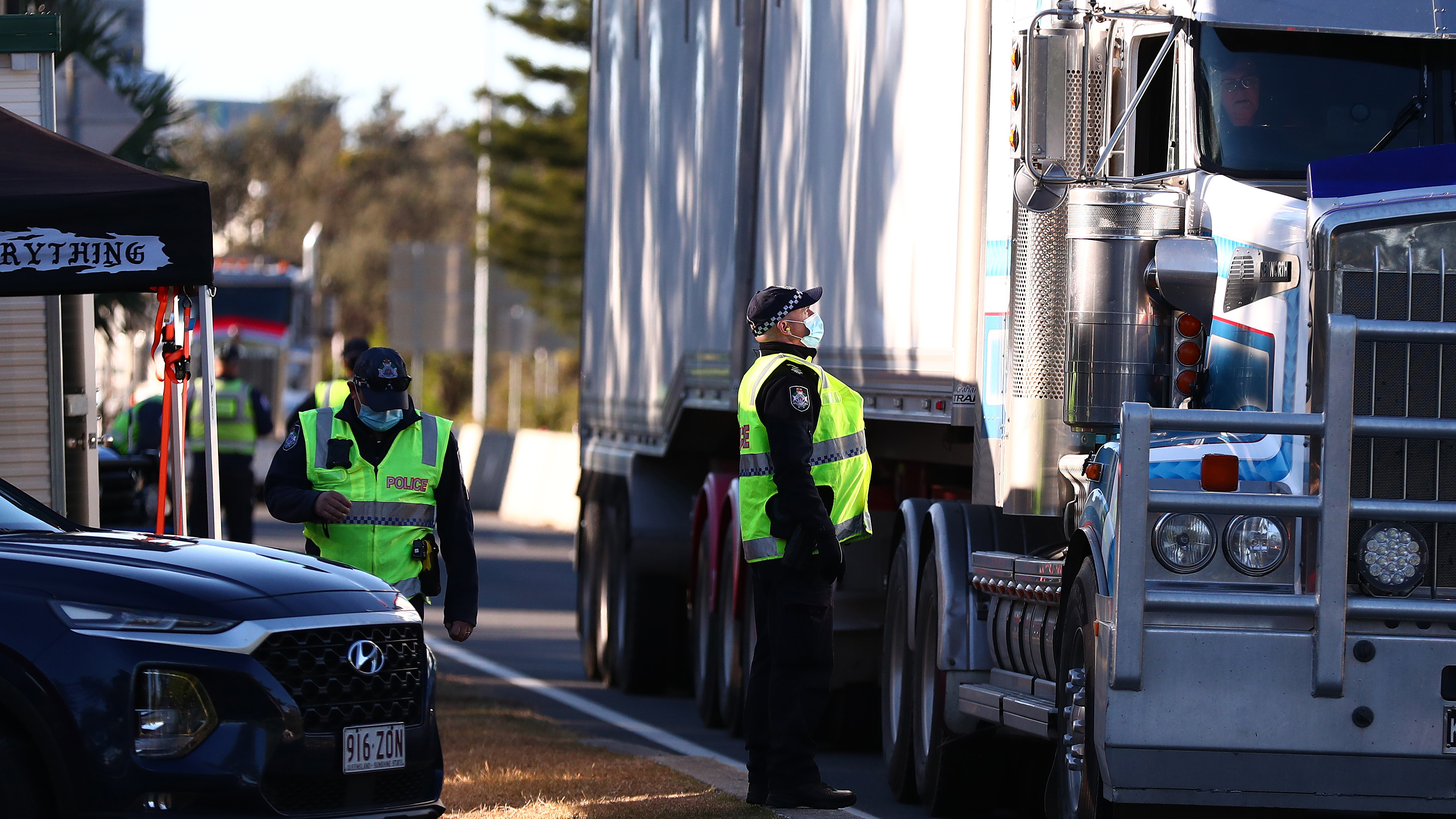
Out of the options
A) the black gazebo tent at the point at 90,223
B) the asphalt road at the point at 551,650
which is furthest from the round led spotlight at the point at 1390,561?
the black gazebo tent at the point at 90,223

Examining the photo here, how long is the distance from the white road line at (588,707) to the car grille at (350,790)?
2586 mm

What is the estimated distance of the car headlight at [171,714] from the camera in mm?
6461

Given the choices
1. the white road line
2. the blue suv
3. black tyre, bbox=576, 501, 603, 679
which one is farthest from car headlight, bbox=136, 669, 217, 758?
black tyre, bbox=576, 501, 603, 679

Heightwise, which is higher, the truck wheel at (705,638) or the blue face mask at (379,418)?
the blue face mask at (379,418)

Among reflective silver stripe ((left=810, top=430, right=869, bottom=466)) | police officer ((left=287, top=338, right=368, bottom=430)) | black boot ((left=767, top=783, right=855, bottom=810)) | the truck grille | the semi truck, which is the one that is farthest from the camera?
police officer ((left=287, top=338, right=368, bottom=430))

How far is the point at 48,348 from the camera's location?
37.8ft

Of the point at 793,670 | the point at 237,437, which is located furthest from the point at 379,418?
the point at 237,437

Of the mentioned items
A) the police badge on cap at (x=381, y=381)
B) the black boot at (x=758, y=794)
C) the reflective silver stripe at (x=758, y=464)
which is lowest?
the black boot at (x=758, y=794)

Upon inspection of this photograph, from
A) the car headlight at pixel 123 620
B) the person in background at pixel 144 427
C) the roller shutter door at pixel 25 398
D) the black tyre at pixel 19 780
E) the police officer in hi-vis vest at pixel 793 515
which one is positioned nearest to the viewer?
the black tyre at pixel 19 780

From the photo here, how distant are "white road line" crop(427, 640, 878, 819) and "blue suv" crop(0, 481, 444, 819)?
2946 millimetres

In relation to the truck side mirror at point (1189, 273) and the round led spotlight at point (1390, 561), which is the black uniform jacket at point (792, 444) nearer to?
the truck side mirror at point (1189, 273)

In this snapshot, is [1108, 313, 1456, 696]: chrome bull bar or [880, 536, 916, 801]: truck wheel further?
[880, 536, 916, 801]: truck wheel

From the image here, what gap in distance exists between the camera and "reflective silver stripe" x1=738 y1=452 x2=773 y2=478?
30.1ft

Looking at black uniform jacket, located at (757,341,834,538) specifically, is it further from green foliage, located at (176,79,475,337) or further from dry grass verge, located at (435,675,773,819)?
green foliage, located at (176,79,475,337)
